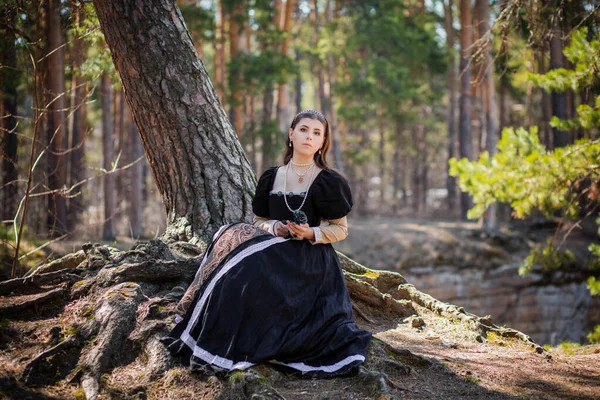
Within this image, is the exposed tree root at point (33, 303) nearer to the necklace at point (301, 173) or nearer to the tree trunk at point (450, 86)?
the necklace at point (301, 173)

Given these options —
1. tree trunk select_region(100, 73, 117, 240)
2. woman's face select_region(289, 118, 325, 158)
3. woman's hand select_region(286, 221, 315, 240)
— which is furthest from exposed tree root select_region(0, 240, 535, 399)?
tree trunk select_region(100, 73, 117, 240)

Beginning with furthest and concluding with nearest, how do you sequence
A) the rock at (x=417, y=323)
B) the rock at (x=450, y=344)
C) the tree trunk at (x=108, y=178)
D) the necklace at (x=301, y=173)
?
1. the tree trunk at (x=108, y=178)
2. the rock at (x=417, y=323)
3. the rock at (x=450, y=344)
4. the necklace at (x=301, y=173)

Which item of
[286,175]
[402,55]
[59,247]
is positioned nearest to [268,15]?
[402,55]

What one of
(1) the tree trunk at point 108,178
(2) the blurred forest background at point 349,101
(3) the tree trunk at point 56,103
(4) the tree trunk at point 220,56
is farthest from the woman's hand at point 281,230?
(4) the tree trunk at point 220,56

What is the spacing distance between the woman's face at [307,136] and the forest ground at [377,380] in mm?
1400

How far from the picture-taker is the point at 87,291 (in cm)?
429

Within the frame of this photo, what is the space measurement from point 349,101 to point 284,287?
55.6ft

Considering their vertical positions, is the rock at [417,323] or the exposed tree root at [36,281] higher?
the exposed tree root at [36,281]

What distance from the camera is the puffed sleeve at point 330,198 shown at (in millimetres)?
3889

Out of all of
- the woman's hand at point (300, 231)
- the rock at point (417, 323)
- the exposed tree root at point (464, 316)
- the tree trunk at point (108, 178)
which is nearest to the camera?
the woman's hand at point (300, 231)

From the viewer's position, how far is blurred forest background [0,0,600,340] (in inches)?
259

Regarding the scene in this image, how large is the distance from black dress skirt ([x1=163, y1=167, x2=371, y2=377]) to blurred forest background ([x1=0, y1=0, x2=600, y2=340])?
2175 millimetres

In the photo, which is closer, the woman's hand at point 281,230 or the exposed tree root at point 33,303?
the woman's hand at point 281,230

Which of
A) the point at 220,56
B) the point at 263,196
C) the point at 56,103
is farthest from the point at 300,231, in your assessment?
the point at 220,56
